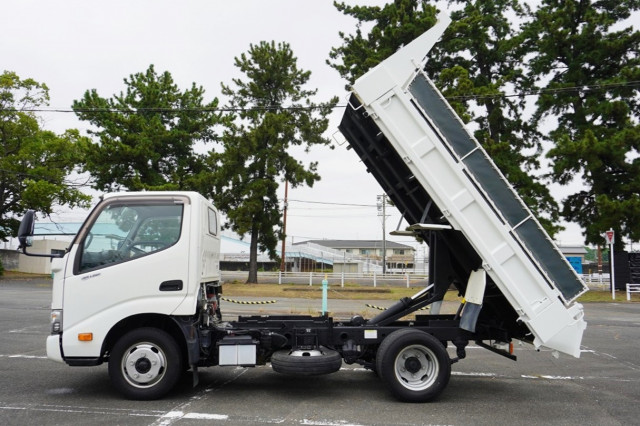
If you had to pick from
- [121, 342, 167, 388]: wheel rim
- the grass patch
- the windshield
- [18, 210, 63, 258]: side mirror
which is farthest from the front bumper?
the grass patch

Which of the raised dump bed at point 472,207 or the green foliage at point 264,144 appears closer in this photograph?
the raised dump bed at point 472,207

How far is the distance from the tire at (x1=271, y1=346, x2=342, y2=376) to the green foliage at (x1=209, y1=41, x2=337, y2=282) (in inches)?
907

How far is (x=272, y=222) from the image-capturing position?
30344 millimetres

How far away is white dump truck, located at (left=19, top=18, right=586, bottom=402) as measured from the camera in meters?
5.61

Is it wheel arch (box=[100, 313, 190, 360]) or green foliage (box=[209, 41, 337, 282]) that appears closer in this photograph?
wheel arch (box=[100, 313, 190, 360])

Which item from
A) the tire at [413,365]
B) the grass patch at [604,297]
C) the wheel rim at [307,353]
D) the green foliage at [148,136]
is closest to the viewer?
the tire at [413,365]

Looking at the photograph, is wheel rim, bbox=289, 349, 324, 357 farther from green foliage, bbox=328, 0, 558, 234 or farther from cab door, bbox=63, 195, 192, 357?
green foliage, bbox=328, 0, 558, 234

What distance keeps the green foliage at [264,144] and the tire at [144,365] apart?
75.5 ft

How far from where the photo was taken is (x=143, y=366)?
18.6 feet

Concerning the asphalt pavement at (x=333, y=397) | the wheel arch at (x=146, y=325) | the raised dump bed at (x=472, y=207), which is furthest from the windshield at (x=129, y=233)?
the raised dump bed at (x=472, y=207)

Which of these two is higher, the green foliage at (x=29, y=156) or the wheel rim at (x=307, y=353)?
the green foliage at (x=29, y=156)

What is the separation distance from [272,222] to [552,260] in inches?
995

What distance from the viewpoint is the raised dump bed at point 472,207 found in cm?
555

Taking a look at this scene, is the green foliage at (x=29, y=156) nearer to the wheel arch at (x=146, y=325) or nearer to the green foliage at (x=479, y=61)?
the green foliage at (x=479, y=61)
